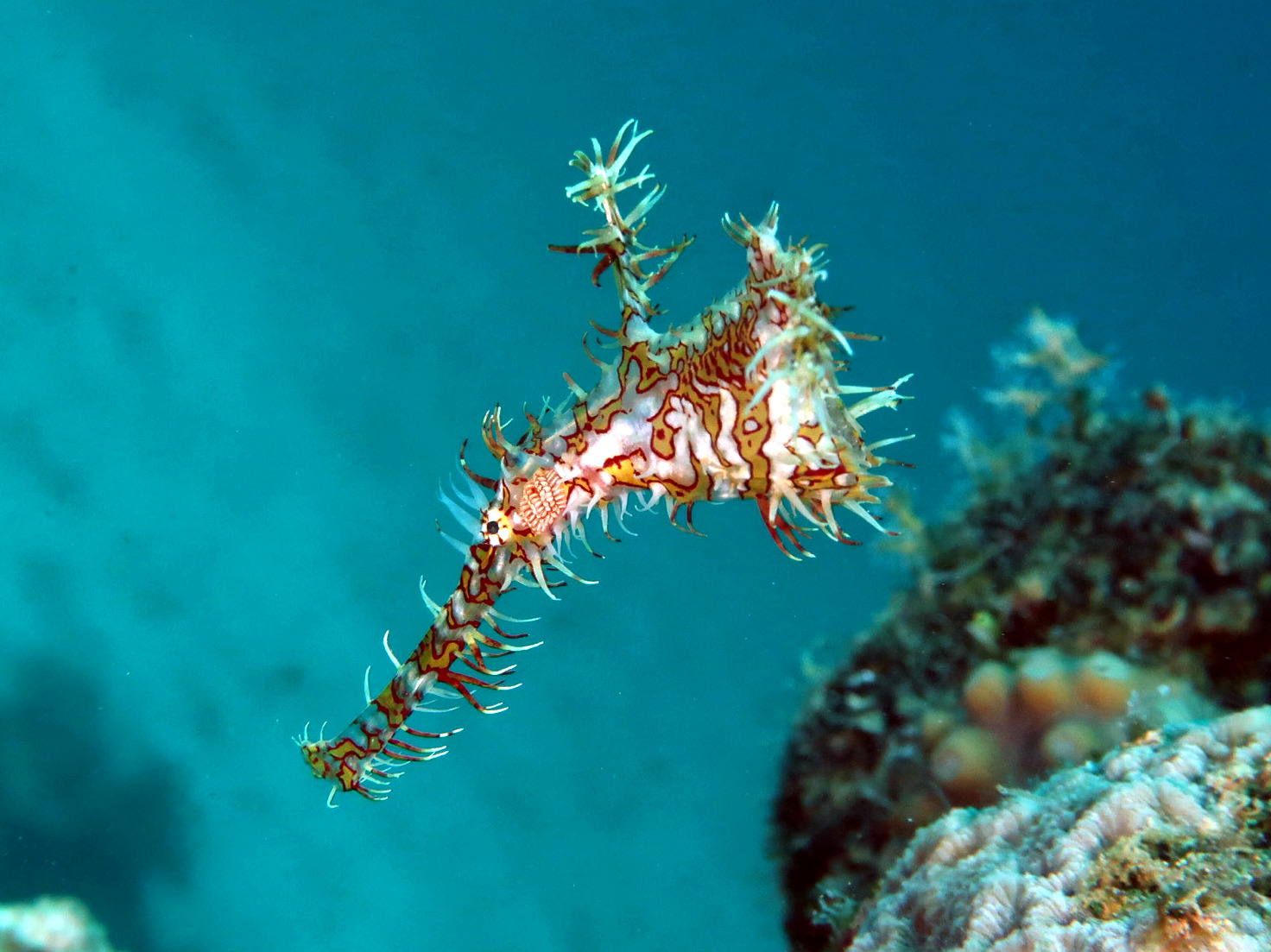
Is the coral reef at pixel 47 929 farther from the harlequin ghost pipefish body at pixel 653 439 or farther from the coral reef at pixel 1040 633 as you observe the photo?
the harlequin ghost pipefish body at pixel 653 439

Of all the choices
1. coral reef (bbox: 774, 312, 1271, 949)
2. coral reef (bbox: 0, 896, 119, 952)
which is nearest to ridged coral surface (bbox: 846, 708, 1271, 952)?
coral reef (bbox: 774, 312, 1271, 949)

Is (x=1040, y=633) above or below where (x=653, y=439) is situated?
above

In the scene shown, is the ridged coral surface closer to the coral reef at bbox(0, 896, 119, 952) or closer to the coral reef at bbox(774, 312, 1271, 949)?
the coral reef at bbox(774, 312, 1271, 949)

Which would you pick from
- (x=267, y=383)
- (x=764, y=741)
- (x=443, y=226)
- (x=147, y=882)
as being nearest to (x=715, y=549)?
(x=443, y=226)

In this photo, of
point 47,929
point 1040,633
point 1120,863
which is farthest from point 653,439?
point 47,929

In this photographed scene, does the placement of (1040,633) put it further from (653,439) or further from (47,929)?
(47,929)

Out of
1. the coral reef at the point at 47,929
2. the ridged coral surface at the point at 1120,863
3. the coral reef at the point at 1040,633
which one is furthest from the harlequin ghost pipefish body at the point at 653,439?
the coral reef at the point at 47,929
